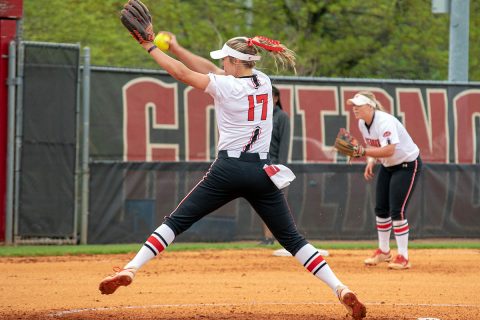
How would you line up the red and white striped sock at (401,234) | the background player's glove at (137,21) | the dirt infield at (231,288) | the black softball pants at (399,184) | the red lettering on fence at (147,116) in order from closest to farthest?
the background player's glove at (137,21) < the dirt infield at (231,288) < the black softball pants at (399,184) < the red and white striped sock at (401,234) < the red lettering on fence at (147,116)

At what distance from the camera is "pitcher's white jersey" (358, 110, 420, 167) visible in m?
10.8

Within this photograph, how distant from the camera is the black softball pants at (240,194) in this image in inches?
284

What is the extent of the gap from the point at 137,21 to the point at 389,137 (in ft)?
15.1

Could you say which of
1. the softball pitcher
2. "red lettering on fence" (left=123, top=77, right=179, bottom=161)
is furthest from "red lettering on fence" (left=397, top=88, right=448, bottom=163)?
the softball pitcher

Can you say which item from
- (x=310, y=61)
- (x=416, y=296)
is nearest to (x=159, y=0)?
(x=310, y=61)

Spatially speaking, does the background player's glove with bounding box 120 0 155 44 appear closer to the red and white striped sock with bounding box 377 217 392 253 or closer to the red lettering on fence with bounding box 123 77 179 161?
the red and white striped sock with bounding box 377 217 392 253

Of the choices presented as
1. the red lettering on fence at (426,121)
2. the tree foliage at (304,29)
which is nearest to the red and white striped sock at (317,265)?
the red lettering on fence at (426,121)

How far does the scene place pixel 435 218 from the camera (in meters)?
15.6

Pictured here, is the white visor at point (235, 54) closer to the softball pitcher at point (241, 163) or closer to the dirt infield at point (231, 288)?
the softball pitcher at point (241, 163)

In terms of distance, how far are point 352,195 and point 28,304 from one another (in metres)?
7.93

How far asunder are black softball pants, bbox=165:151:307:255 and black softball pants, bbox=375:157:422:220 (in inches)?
158

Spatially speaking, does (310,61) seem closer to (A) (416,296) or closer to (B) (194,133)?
(B) (194,133)

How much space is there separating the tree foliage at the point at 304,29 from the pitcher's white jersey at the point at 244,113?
1556cm

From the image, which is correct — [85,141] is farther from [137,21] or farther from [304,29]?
[304,29]
